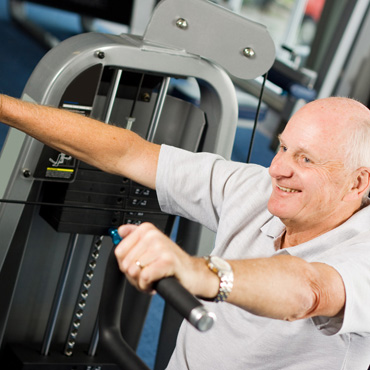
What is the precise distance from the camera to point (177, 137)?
2.30 m

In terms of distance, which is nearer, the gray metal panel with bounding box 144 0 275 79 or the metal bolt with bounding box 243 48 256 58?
the gray metal panel with bounding box 144 0 275 79

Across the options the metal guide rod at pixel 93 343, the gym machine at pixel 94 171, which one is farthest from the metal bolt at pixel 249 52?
the metal guide rod at pixel 93 343

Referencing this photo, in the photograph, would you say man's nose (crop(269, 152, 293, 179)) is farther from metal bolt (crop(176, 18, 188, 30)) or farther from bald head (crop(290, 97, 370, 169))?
metal bolt (crop(176, 18, 188, 30))

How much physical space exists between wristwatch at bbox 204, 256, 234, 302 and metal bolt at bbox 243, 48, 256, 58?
1.11 m

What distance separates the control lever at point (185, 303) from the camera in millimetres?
956

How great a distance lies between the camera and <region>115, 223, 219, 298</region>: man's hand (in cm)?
103

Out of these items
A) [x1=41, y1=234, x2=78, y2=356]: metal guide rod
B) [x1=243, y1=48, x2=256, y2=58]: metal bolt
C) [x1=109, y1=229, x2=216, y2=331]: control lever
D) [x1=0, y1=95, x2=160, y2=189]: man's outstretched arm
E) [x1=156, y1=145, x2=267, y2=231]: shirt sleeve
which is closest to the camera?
[x1=109, y1=229, x2=216, y2=331]: control lever

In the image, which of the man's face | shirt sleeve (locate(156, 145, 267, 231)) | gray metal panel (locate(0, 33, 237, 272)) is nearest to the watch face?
the man's face

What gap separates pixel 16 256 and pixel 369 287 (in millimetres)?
1229

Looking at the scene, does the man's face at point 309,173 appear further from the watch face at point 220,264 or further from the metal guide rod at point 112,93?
the metal guide rod at point 112,93

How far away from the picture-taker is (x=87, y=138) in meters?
1.83

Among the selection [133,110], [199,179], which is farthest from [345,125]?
[133,110]

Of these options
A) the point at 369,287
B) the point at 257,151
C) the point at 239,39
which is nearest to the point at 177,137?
the point at 239,39

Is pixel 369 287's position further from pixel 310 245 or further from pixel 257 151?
pixel 257 151
